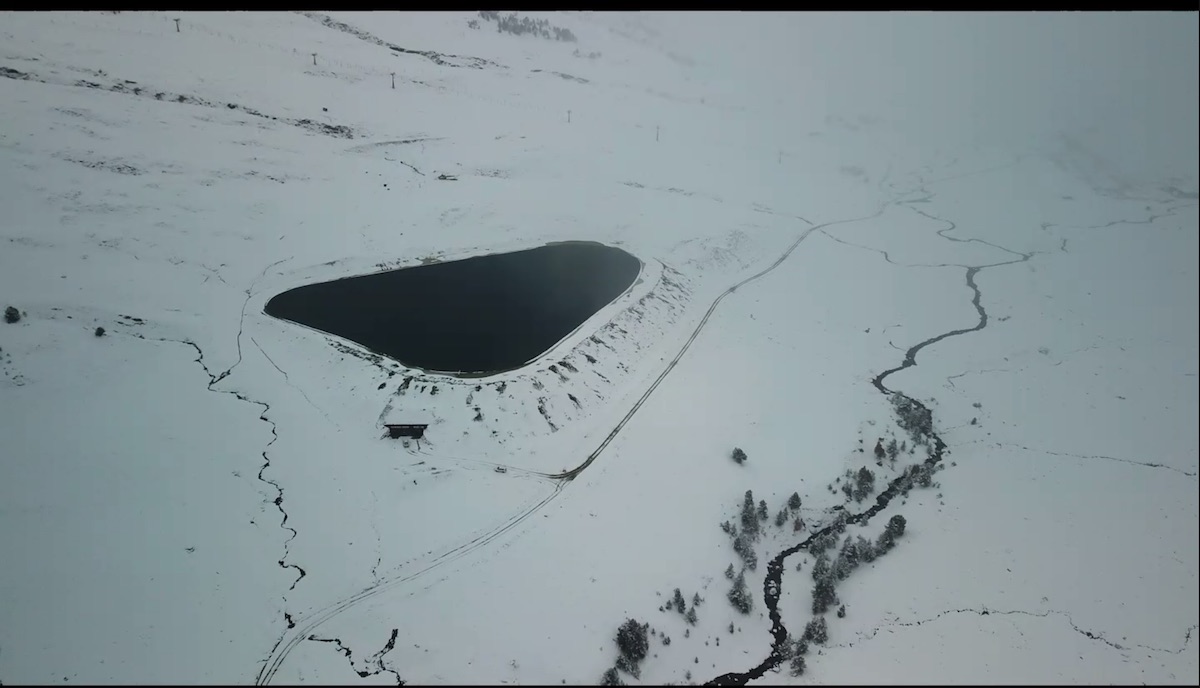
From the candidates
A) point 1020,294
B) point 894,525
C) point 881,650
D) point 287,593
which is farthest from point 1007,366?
point 287,593

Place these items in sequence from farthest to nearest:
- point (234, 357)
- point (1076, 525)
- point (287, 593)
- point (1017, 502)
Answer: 1. point (234, 357)
2. point (1017, 502)
3. point (1076, 525)
4. point (287, 593)

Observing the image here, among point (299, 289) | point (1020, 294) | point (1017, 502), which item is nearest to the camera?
point (1017, 502)

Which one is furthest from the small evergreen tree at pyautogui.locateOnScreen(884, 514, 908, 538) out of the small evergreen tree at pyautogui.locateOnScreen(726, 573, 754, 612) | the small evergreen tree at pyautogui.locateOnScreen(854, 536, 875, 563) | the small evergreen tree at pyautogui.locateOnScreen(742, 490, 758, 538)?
the small evergreen tree at pyautogui.locateOnScreen(726, 573, 754, 612)

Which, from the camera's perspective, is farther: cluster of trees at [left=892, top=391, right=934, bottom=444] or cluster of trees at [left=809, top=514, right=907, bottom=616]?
cluster of trees at [left=892, top=391, right=934, bottom=444]

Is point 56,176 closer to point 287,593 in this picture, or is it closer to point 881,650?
point 287,593

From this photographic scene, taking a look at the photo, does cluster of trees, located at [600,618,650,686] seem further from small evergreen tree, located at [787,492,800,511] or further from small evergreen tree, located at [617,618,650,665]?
small evergreen tree, located at [787,492,800,511]

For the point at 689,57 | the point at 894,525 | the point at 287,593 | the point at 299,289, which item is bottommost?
the point at 287,593

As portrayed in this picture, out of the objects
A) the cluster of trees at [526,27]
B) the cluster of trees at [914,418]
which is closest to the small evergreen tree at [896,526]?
the cluster of trees at [914,418]
